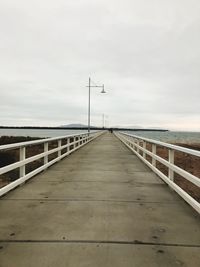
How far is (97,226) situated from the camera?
538 centimetres

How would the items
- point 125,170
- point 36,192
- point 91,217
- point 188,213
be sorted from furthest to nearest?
point 125,170, point 36,192, point 188,213, point 91,217

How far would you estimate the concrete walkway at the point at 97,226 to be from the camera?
13.7 feet

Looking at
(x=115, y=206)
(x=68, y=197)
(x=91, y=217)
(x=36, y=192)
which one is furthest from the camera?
(x=36, y=192)

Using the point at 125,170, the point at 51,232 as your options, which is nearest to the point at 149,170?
the point at 125,170

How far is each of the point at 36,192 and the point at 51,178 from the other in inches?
82.0

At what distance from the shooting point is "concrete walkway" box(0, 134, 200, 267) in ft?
13.7

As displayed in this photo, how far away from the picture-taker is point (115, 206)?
6.70 metres

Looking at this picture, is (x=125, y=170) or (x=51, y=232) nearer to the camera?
(x=51, y=232)

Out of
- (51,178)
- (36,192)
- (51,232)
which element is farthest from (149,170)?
(51,232)

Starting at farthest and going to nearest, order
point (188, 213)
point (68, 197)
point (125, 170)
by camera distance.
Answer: point (125, 170), point (68, 197), point (188, 213)

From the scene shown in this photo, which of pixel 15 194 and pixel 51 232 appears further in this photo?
pixel 15 194

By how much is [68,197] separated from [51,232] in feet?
7.80

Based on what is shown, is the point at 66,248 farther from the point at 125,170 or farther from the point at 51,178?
→ the point at 125,170

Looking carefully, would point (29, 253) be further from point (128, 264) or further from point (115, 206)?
point (115, 206)
